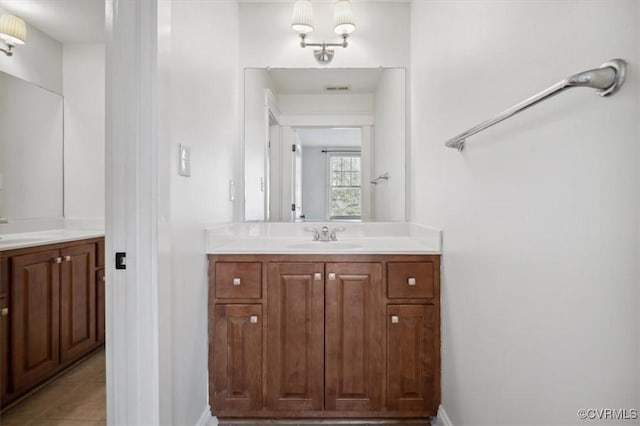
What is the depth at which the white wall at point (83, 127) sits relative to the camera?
2.99 m

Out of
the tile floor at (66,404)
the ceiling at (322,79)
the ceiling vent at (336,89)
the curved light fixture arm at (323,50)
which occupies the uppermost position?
the curved light fixture arm at (323,50)

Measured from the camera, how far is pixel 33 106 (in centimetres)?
270

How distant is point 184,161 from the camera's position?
1426 mm

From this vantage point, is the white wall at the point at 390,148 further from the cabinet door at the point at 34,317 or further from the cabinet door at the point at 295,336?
the cabinet door at the point at 34,317

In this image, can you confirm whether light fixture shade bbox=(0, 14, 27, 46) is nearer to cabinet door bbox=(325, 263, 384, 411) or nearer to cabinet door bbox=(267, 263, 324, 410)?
cabinet door bbox=(267, 263, 324, 410)

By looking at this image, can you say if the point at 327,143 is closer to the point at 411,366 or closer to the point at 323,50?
the point at 323,50

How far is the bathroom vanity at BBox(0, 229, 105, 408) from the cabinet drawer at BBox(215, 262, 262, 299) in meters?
1.14

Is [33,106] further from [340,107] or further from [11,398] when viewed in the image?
[340,107]

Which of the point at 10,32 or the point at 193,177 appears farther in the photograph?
the point at 10,32

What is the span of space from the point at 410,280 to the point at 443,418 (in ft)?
2.17

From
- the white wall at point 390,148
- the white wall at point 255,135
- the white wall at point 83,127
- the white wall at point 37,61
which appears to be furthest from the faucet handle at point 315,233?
the white wall at point 37,61

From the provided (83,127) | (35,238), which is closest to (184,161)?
(35,238)

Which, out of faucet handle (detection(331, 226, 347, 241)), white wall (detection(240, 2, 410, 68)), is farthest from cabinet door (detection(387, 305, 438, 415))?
white wall (detection(240, 2, 410, 68))

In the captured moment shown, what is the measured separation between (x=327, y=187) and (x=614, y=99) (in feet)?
5.79
